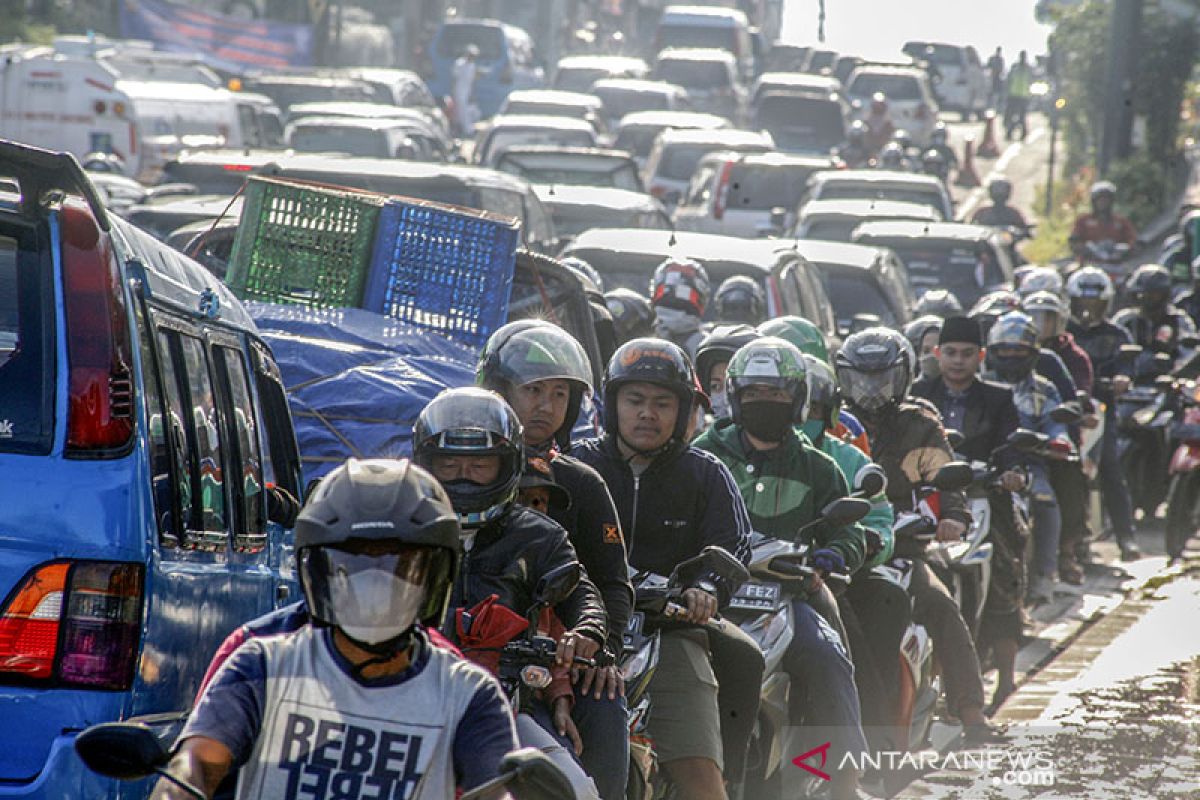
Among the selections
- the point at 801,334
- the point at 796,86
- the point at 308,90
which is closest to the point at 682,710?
the point at 801,334

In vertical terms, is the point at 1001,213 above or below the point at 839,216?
below

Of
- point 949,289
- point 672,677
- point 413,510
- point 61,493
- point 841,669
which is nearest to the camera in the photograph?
point 413,510

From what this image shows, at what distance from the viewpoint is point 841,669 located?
314 inches

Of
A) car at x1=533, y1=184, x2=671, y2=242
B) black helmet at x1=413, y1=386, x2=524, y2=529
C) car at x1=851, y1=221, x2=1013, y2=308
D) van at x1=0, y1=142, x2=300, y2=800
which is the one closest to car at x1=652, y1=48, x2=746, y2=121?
car at x1=851, y1=221, x2=1013, y2=308

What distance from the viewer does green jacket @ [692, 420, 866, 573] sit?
8164 mm

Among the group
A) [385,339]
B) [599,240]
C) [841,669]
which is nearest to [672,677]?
[841,669]

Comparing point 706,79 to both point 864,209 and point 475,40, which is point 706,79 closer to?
point 475,40

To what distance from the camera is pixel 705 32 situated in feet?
171

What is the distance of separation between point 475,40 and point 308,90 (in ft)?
40.6

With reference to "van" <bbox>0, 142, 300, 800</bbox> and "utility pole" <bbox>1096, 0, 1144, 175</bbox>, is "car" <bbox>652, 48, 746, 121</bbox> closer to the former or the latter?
"utility pole" <bbox>1096, 0, 1144, 175</bbox>

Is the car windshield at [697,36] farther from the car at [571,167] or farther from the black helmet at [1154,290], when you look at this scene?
the black helmet at [1154,290]

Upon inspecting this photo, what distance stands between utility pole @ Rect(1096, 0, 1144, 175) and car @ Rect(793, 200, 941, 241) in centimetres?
923

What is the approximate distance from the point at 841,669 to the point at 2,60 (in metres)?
23.9

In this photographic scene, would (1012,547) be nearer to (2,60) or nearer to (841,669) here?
(841,669)
